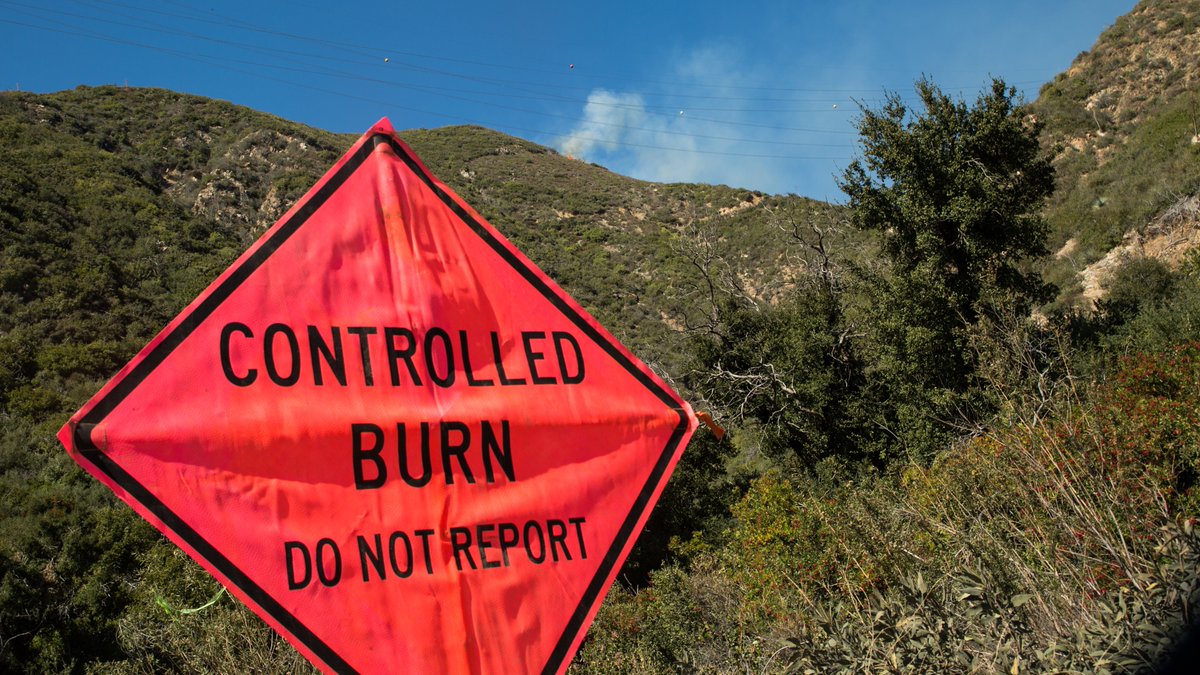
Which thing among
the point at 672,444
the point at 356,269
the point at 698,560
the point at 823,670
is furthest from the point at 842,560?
the point at 698,560

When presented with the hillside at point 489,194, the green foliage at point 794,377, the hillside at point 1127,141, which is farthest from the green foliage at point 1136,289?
the hillside at point 489,194

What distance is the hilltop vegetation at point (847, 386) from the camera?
4.55m

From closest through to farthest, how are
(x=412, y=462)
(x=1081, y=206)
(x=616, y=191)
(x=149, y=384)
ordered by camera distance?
(x=149, y=384)
(x=412, y=462)
(x=1081, y=206)
(x=616, y=191)

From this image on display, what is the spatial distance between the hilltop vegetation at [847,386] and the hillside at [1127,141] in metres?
0.18

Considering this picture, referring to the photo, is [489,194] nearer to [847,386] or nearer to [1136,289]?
[847,386]

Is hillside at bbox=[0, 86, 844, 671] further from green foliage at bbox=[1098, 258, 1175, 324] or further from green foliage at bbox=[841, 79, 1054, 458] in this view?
green foliage at bbox=[1098, 258, 1175, 324]

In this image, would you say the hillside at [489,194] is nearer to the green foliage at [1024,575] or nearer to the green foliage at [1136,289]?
the green foliage at [1136,289]

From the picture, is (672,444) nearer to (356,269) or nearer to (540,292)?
(540,292)

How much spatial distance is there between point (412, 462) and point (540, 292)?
29.5 inches

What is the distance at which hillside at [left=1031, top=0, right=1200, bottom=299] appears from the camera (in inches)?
1009

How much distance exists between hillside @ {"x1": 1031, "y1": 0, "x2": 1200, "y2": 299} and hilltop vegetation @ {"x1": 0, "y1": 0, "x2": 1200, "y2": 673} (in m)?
0.18

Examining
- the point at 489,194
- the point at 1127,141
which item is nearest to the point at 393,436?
the point at 1127,141

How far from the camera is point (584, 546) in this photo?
269 centimetres

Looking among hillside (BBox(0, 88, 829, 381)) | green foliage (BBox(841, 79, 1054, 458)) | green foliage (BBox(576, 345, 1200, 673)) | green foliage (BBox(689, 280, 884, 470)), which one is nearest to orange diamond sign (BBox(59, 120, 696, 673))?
green foliage (BBox(576, 345, 1200, 673))
